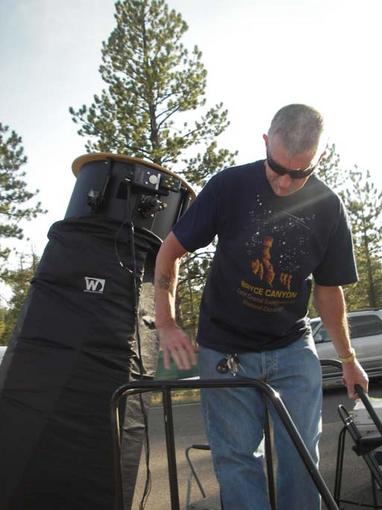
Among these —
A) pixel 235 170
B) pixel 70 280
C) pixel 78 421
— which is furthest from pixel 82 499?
pixel 235 170

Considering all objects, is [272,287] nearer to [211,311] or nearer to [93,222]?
[211,311]

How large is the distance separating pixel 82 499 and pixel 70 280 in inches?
44.2

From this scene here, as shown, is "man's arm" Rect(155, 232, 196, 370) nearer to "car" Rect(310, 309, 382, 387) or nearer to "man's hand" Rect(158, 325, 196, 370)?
"man's hand" Rect(158, 325, 196, 370)

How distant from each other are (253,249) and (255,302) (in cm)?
22

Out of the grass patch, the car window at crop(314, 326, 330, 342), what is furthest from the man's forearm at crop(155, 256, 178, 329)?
the car window at crop(314, 326, 330, 342)

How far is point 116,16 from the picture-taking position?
67.6 ft

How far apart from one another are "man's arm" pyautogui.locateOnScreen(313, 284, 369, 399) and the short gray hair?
0.79 m

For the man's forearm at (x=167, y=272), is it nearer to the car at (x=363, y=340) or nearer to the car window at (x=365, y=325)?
the car at (x=363, y=340)

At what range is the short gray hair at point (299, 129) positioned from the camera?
6.58 ft

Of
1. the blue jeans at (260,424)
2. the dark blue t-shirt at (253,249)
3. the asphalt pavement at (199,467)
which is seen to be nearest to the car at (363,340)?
the asphalt pavement at (199,467)

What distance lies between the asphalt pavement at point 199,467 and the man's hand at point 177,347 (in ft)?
5.25

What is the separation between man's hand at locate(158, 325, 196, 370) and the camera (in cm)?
194

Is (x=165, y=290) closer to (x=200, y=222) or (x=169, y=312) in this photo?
(x=169, y=312)

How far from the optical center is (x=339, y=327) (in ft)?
8.36
